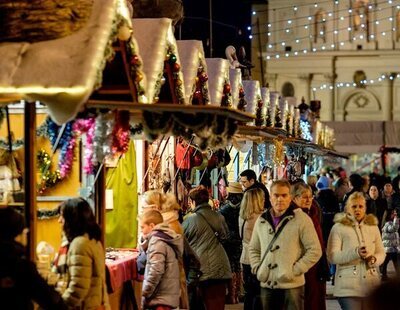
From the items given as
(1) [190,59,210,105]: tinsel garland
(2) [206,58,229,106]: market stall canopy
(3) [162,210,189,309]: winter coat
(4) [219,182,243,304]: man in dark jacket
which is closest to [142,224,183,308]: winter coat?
(3) [162,210,189,309]: winter coat

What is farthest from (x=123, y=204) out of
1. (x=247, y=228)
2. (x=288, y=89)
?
(x=288, y=89)

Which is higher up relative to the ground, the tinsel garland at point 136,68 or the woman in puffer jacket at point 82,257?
the tinsel garland at point 136,68

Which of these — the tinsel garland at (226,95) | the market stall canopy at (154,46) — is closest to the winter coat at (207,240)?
the tinsel garland at (226,95)

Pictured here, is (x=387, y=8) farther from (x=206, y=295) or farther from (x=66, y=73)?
(x=66, y=73)

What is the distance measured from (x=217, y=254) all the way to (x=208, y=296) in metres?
0.50

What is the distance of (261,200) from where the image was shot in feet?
49.3

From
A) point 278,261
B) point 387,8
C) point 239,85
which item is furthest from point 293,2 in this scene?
point 278,261

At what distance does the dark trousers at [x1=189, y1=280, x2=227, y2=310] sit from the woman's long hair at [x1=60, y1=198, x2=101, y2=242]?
4.58 metres

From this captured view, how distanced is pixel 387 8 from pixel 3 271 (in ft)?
217

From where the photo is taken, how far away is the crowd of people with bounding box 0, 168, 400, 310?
773 cm

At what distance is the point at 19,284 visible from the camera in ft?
24.6

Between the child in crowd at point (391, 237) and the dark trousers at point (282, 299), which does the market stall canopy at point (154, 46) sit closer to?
the dark trousers at point (282, 299)

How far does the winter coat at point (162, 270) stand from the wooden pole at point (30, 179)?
246cm

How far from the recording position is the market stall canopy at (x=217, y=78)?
14484mm
